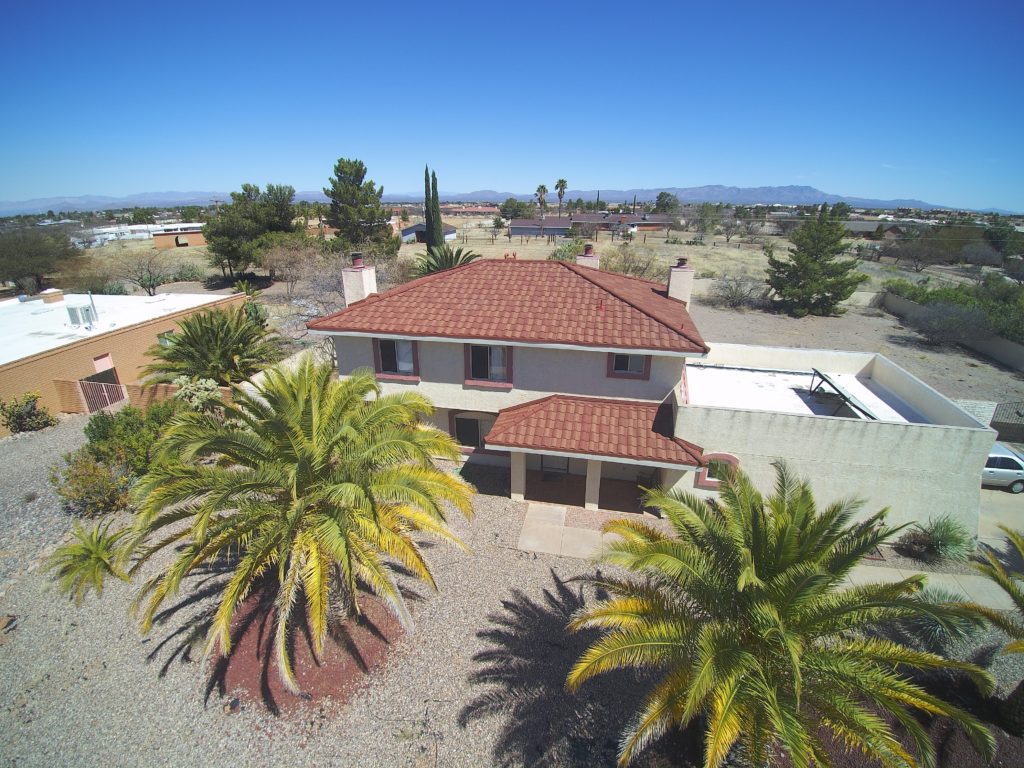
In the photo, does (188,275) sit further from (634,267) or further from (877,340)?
(877,340)

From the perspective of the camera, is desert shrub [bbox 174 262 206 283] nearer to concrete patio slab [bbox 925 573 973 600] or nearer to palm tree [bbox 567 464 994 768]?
palm tree [bbox 567 464 994 768]

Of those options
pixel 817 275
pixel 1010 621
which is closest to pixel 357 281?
pixel 1010 621

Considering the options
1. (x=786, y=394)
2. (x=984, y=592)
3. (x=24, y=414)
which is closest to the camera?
(x=984, y=592)

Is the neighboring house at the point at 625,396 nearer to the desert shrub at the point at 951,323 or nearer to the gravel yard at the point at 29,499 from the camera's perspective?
the gravel yard at the point at 29,499

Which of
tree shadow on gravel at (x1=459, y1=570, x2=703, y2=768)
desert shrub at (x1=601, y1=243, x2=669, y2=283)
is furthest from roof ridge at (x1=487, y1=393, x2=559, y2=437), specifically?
desert shrub at (x1=601, y1=243, x2=669, y2=283)

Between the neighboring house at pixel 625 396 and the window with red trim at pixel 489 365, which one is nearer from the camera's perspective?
the neighboring house at pixel 625 396

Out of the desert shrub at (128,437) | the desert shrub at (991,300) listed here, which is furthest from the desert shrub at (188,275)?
the desert shrub at (991,300)

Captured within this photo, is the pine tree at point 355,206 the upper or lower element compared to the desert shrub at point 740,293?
upper
